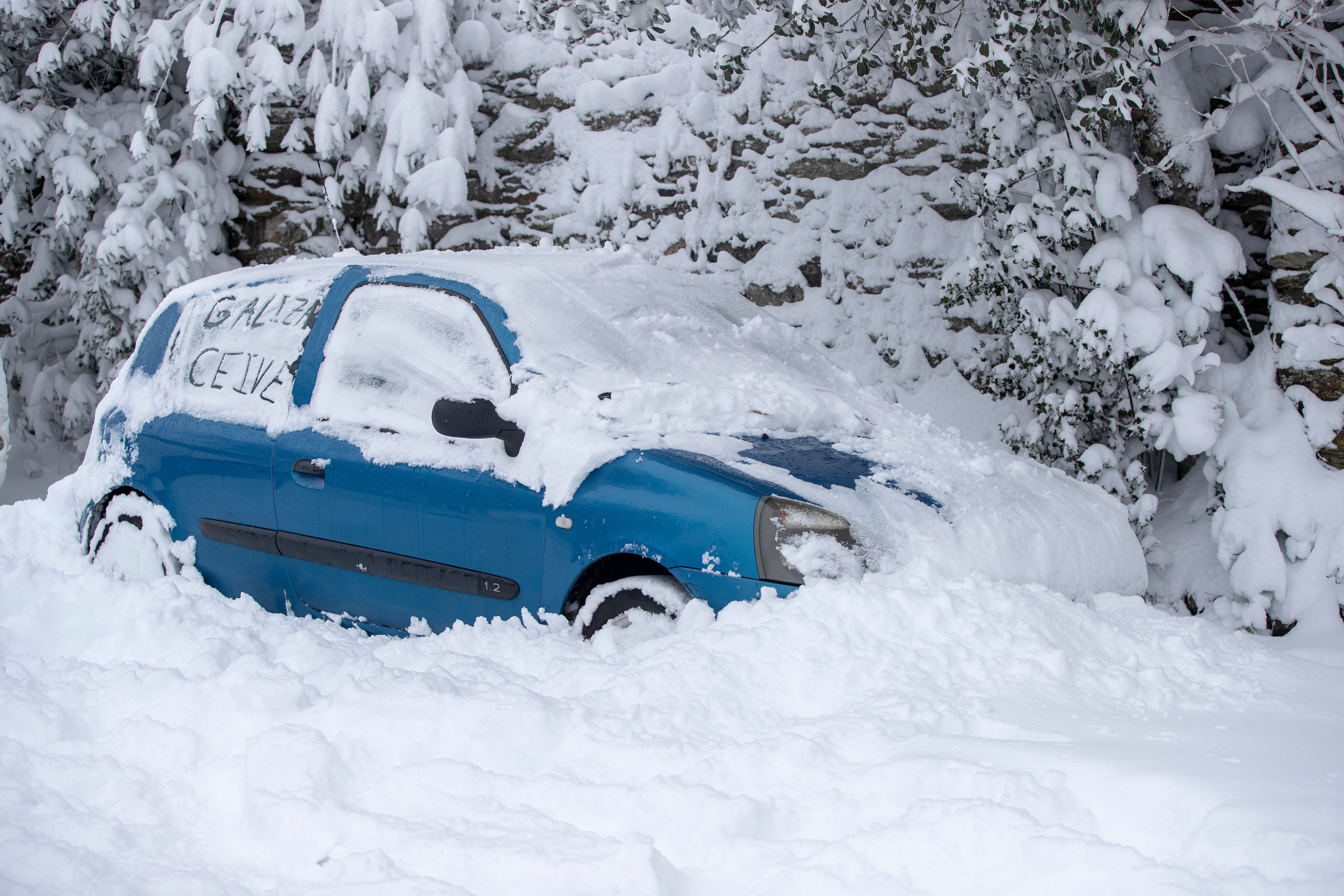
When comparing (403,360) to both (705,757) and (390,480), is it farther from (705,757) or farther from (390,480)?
(705,757)

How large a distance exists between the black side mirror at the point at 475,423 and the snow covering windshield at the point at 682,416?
4 cm

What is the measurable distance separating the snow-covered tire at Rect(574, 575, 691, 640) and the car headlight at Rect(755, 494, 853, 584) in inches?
11.0

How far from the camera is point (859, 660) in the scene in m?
2.34

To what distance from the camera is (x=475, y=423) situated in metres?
2.95

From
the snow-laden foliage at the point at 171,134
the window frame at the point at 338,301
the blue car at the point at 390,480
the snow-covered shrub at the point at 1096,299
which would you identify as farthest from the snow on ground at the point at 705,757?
the snow-laden foliage at the point at 171,134

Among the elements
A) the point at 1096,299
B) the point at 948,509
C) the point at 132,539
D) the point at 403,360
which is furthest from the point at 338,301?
the point at 1096,299

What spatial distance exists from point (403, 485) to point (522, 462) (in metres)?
0.47

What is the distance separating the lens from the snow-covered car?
274 cm

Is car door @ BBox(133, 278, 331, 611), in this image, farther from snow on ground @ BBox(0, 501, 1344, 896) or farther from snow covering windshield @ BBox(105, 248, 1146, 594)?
snow on ground @ BBox(0, 501, 1344, 896)

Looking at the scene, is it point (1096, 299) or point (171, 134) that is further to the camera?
point (171, 134)

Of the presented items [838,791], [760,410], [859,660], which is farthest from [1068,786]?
[760,410]

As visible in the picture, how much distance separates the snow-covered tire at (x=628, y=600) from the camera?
2.73 m

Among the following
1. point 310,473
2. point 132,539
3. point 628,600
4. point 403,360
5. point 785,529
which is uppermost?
point 403,360

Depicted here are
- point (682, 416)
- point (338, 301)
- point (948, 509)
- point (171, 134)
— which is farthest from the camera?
point (171, 134)
